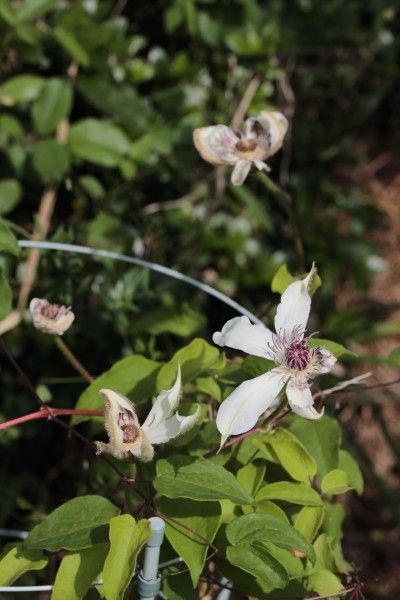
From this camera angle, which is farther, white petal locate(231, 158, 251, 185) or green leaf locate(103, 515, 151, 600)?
white petal locate(231, 158, 251, 185)

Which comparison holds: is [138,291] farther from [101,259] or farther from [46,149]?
[46,149]

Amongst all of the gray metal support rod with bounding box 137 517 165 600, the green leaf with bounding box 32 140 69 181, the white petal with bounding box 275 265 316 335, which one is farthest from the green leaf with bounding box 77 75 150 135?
the gray metal support rod with bounding box 137 517 165 600

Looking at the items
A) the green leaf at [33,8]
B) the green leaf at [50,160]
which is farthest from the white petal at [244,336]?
the green leaf at [33,8]

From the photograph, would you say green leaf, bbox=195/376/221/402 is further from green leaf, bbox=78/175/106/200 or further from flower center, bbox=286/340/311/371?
green leaf, bbox=78/175/106/200

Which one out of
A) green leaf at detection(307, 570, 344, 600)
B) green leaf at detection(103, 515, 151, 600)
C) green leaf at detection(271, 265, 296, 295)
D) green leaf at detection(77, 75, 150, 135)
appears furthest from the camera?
green leaf at detection(77, 75, 150, 135)

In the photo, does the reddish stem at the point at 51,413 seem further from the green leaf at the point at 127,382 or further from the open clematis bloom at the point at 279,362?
the open clematis bloom at the point at 279,362

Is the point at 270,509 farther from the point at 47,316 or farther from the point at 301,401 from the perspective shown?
the point at 47,316

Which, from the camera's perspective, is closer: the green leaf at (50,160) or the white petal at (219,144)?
the white petal at (219,144)
